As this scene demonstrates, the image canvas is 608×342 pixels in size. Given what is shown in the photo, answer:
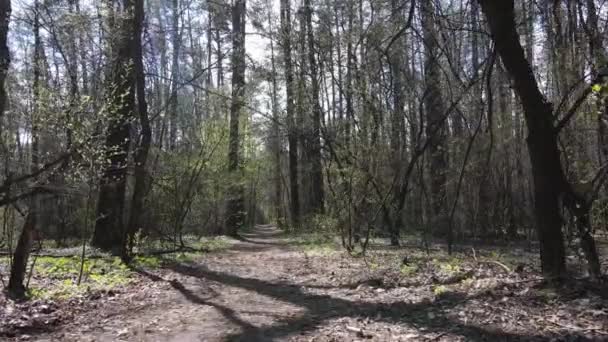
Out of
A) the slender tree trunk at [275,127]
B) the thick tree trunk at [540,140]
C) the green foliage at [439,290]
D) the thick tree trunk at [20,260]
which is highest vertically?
the slender tree trunk at [275,127]

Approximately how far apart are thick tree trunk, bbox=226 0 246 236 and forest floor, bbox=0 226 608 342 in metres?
8.50

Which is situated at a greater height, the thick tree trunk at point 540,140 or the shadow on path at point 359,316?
the thick tree trunk at point 540,140

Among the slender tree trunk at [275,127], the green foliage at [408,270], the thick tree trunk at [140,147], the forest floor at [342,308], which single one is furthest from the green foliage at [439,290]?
the slender tree trunk at [275,127]

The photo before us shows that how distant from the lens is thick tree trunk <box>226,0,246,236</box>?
17.0 meters

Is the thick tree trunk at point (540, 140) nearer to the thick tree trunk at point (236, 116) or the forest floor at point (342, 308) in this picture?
the forest floor at point (342, 308)

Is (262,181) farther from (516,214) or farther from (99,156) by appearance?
(99,156)

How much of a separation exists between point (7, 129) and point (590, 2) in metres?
9.07

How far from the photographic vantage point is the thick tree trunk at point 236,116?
55.7 ft

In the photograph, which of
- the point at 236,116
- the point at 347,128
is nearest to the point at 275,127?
the point at 236,116

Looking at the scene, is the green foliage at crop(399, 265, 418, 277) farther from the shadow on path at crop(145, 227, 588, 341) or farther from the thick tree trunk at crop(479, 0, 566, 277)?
the thick tree trunk at crop(479, 0, 566, 277)

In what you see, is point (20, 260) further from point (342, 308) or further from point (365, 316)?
point (365, 316)

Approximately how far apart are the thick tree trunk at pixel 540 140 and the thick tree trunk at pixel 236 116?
34.4 feet

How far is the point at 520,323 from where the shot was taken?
406cm

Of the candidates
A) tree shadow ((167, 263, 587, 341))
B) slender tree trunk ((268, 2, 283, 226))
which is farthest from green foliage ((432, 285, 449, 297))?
slender tree trunk ((268, 2, 283, 226))
